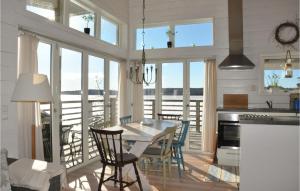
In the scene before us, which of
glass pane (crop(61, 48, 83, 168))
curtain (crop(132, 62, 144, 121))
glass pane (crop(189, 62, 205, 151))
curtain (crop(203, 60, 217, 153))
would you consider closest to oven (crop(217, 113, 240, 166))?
curtain (crop(203, 60, 217, 153))

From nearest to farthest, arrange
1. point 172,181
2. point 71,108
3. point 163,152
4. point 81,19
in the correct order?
1. point 163,152
2. point 172,181
3. point 71,108
4. point 81,19

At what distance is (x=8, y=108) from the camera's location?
308cm

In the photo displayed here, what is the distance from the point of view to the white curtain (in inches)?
131

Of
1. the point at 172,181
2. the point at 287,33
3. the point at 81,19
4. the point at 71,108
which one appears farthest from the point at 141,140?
the point at 287,33

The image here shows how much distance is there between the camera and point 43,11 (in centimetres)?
380

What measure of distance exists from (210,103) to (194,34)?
5.26 ft

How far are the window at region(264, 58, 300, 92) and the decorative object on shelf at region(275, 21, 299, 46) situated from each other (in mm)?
373

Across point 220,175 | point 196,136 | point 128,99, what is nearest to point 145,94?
point 128,99

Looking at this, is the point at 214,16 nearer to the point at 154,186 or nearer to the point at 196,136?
the point at 196,136

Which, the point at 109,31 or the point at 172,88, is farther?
the point at 172,88

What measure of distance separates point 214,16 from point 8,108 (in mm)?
4343

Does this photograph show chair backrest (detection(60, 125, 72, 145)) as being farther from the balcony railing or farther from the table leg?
the balcony railing

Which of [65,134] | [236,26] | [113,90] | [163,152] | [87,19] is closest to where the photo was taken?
[163,152]

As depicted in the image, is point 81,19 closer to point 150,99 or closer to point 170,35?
point 170,35
